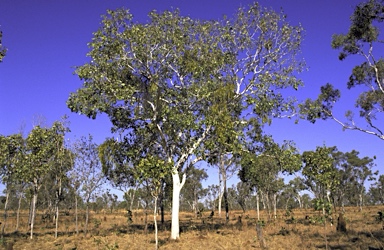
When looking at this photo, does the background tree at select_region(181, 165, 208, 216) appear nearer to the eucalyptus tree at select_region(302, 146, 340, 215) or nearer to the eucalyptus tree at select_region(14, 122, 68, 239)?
the eucalyptus tree at select_region(302, 146, 340, 215)

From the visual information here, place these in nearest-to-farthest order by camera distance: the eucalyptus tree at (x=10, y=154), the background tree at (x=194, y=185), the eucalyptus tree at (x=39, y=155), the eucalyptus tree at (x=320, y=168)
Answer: the eucalyptus tree at (x=39, y=155)
the eucalyptus tree at (x=10, y=154)
the eucalyptus tree at (x=320, y=168)
the background tree at (x=194, y=185)

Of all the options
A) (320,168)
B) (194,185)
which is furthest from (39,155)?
(194,185)

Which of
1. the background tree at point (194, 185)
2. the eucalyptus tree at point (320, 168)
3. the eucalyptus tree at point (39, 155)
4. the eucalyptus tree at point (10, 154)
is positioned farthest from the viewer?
the background tree at point (194, 185)

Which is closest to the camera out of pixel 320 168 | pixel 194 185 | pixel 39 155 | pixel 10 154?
pixel 39 155

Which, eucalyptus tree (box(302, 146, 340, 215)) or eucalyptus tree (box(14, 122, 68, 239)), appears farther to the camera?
eucalyptus tree (box(302, 146, 340, 215))

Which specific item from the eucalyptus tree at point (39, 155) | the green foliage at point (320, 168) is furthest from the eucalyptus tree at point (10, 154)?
the green foliage at point (320, 168)

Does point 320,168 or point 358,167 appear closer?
point 320,168

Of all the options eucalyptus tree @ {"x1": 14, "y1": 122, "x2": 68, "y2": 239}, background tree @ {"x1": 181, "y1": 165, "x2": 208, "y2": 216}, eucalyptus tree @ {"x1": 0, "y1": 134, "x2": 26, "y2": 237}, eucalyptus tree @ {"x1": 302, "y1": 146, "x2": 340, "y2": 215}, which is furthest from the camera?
background tree @ {"x1": 181, "y1": 165, "x2": 208, "y2": 216}

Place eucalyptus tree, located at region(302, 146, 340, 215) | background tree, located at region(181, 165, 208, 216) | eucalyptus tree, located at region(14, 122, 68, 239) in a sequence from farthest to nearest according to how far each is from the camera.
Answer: background tree, located at region(181, 165, 208, 216) < eucalyptus tree, located at region(302, 146, 340, 215) < eucalyptus tree, located at region(14, 122, 68, 239)

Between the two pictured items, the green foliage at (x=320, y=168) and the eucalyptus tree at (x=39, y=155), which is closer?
the eucalyptus tree at (x=39, y=155)

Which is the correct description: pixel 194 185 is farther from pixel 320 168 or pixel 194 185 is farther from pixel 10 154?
pixel 10 154

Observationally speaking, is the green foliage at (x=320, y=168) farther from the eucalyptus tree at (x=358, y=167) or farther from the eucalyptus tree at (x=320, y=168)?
the eucalyptus tree at (x=358, y=167)

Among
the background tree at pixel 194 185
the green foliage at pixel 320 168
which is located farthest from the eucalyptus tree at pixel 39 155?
the background tree at pixel 194 185

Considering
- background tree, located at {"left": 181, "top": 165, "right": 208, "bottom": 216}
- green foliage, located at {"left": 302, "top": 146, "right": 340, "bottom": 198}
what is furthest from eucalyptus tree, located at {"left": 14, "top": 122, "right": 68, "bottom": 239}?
background tree, located at {"left": 181, "top": 165, "right": 208, "bottom": 216}
